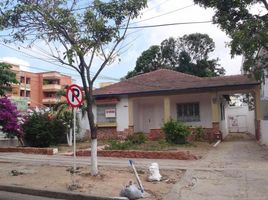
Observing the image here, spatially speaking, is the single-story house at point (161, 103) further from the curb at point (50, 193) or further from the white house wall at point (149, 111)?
the curb at point (50, 193)

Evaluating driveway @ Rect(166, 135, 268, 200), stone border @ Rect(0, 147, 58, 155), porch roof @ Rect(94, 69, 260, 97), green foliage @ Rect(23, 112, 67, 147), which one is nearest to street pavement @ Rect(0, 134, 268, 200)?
driveway @ Rect(166, 135, 268, 200)

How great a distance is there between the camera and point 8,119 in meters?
22.3

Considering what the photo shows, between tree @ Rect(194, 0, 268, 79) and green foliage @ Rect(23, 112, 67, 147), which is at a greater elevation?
tree @ Rect(194, 0, 268, 79)

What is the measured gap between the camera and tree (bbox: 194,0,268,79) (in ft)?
49.5

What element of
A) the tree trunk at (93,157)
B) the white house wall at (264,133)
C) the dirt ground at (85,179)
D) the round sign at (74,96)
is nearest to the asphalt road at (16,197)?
the dirt ground at (85,179)

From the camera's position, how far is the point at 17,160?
17891mm

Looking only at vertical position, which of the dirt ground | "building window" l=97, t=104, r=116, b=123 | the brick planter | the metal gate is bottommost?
the dirt ground

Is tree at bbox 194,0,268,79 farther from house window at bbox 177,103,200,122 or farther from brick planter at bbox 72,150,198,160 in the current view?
house window at bbox 177,103,200,122

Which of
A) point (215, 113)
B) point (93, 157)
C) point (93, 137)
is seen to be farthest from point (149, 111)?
point (93, 157)

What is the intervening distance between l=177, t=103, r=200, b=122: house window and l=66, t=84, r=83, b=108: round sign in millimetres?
18712

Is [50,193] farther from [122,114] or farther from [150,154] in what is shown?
[122,114]

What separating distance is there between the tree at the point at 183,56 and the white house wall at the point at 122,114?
21136mm

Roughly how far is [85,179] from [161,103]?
19.5m

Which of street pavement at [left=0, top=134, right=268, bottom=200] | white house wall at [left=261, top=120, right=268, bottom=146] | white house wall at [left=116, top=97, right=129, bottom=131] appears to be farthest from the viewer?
white house wall at [left=116, top=97, right=129, bottom=131]
